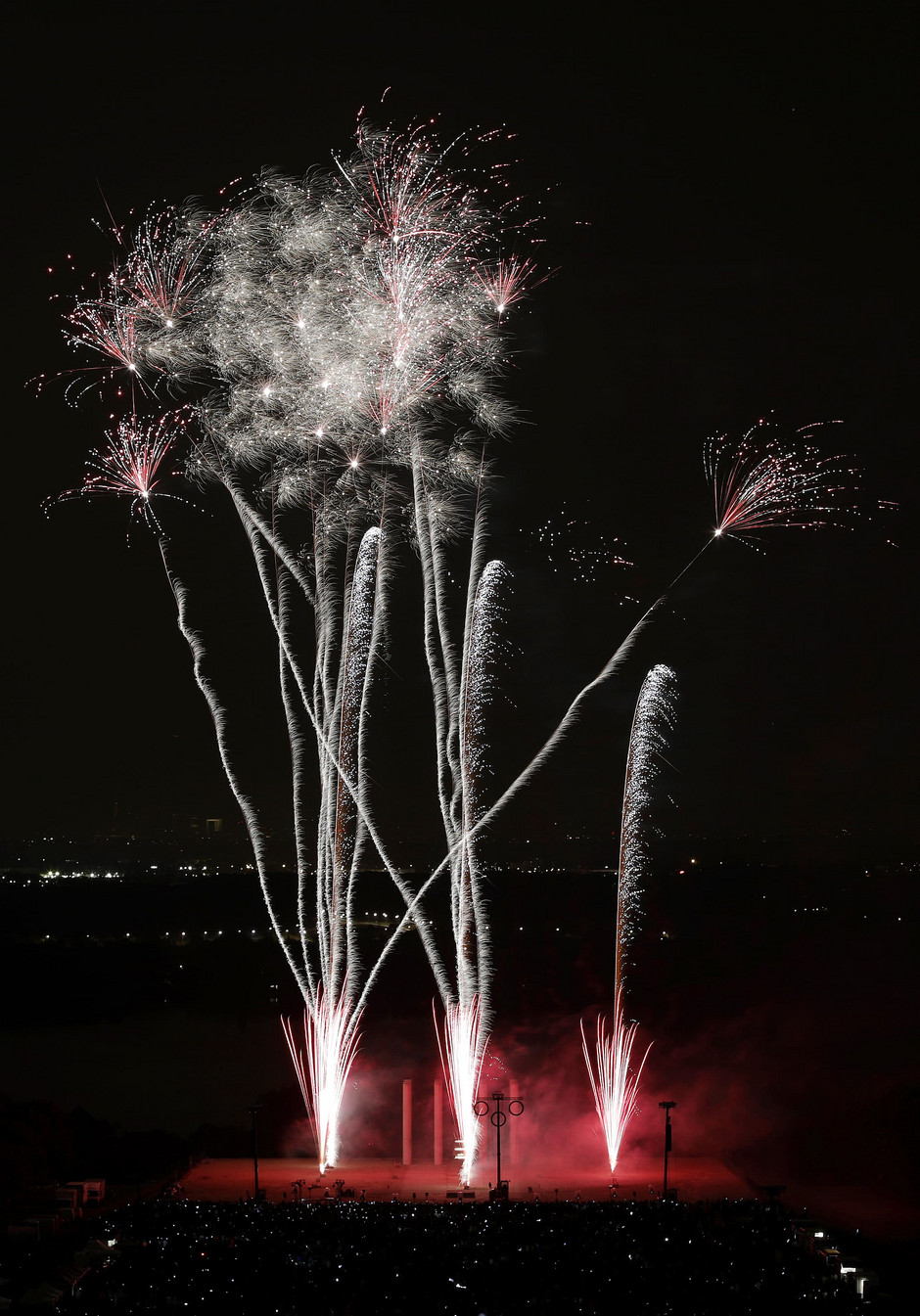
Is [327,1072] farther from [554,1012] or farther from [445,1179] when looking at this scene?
[554,1012]

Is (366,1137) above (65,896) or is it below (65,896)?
below

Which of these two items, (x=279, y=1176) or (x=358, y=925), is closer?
(x=279, y=1176)

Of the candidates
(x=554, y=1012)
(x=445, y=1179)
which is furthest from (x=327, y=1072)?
(x=554, y=1012)

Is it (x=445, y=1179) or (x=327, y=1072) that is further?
(x=327, y=1072)

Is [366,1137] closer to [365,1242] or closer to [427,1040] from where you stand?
[365,1242]

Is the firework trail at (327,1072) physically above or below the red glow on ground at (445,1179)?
above

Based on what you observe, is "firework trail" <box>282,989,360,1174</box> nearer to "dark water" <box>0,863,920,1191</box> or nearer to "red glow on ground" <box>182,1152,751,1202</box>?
"red glow on ground" <box>182,1152,751,1202</box>

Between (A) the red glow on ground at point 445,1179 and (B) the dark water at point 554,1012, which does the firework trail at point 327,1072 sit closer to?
(A) the red glow on ground at point 445,1179

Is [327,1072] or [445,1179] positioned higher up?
[327,1072]

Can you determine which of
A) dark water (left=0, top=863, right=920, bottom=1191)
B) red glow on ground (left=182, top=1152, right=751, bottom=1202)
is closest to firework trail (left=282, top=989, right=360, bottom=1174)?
red glow on ground (left=182, top=1152, right=751, bottom=1202)

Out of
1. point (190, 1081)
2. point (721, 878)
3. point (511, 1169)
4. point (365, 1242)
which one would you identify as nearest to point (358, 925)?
point (721, 878)

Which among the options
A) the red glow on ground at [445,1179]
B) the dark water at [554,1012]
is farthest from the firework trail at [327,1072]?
the dark water at [554,1012]
